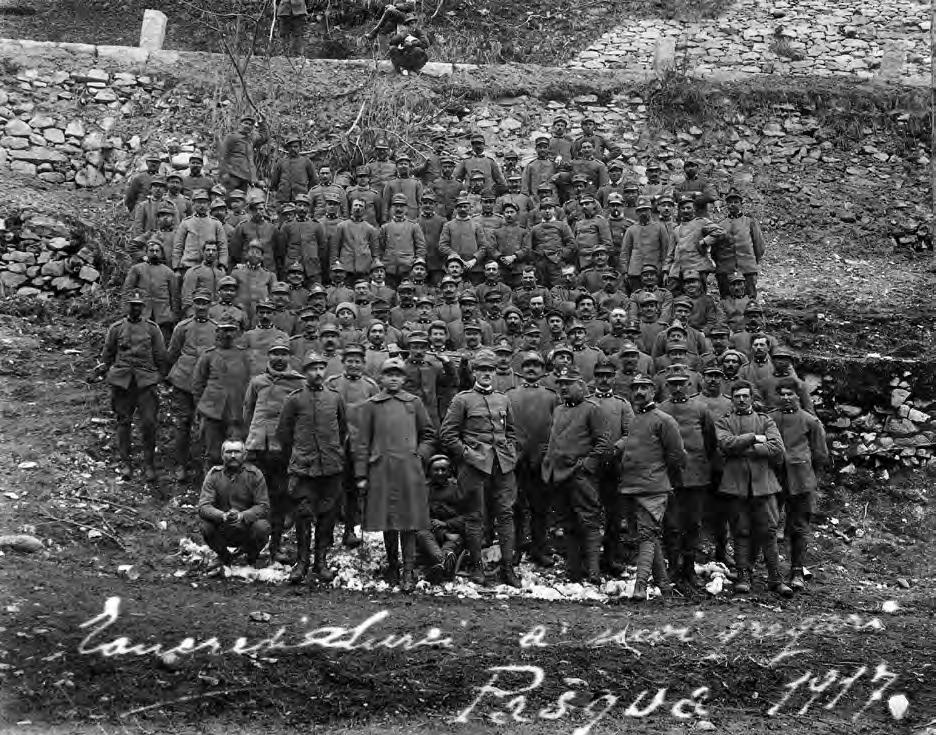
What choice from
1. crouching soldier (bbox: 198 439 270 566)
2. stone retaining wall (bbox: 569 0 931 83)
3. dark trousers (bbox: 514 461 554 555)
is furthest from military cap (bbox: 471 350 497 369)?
stone retaining wall (bbox: 569 0 931 83)

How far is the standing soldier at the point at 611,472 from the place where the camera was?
941cm

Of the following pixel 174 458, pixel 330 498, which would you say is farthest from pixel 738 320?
pixel 174 458

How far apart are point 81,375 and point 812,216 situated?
448 inches

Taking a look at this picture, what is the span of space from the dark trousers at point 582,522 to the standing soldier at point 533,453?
1.40ft

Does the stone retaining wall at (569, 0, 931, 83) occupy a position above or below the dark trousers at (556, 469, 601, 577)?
above

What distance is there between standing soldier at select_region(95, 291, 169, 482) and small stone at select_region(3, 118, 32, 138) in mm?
7679

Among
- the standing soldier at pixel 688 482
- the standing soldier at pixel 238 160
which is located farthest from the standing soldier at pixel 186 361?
the standing soldier at pixel 688 482

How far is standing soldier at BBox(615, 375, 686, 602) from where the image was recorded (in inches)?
350

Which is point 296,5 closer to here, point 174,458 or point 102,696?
point 174,458

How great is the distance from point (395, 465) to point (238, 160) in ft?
24.5

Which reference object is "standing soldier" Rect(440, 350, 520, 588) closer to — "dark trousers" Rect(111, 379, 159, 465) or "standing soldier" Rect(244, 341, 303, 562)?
"standing soldier" Rect(244, 341, 303, 562)

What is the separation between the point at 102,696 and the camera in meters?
6.93

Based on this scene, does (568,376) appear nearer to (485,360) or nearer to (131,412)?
(485,360)

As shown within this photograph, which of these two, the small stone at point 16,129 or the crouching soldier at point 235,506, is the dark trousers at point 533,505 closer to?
the crouching soldier at point 235,506
